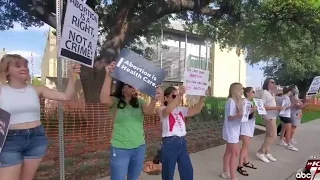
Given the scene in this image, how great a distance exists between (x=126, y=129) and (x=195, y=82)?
58.2 inches

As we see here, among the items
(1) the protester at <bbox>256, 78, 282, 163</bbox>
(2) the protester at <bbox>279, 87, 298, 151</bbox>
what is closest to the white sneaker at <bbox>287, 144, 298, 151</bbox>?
Result: (2) the protester at <bbox>279, 87, 298, 151</bbox>

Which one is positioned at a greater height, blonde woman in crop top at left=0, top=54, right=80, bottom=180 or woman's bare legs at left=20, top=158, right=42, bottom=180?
blonde woman in crop top at left=0, top=54, right=80, bottom=180

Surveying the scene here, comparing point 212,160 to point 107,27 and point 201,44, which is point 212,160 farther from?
point 201,44

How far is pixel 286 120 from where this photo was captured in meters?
9.62

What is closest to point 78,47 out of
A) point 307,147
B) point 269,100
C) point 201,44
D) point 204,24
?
point 269,100

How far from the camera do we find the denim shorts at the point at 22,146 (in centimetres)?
335

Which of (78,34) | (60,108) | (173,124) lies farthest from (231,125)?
(78,34)

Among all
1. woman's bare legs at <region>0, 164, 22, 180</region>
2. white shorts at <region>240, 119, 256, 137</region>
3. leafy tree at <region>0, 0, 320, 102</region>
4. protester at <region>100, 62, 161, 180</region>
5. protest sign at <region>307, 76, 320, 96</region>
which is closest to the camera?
woman's bare legs at <region>0, 164, 22, 180</region>

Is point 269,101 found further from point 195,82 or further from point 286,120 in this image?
point 195,82

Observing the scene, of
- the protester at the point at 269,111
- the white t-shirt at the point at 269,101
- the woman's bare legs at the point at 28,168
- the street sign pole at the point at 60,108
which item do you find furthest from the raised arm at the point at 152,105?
the white t-shirt at the point at 269,101

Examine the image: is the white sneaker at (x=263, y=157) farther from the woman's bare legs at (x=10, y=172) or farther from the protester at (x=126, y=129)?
the woman's bare legs at (x=10, y=172)

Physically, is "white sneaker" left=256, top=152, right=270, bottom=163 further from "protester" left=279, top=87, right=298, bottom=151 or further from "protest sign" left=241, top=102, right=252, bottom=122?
"protest sign" left=241, top=102, right=252, bottom=122

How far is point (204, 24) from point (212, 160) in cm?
878

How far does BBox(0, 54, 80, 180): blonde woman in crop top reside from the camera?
337 cm
